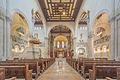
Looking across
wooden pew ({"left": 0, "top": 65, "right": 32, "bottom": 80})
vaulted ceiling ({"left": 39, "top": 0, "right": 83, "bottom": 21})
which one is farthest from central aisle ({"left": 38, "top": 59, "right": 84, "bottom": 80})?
vaulted ceiling ({"left": 39, "top": 0, "right": 83, "bottom": 21})

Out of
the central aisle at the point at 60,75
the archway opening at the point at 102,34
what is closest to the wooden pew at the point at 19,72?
the central aisle at the point at 60,75

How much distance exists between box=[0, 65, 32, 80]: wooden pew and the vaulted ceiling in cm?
2017

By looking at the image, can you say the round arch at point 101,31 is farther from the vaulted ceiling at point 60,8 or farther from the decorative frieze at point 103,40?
the vaulted ceiling at point 60,8

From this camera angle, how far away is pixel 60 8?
30.7m

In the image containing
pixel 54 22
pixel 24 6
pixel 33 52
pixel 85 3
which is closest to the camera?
pixel 33 52

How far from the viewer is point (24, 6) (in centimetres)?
2123

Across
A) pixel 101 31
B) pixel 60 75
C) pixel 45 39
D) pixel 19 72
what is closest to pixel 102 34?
pixel 101 31

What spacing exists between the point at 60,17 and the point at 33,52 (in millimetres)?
21355

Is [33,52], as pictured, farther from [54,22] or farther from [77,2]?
[54,22]

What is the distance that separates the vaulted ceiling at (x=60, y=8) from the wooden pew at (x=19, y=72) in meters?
20.2

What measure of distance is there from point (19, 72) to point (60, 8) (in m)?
24.2

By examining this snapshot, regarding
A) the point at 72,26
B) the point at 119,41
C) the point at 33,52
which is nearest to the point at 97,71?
the point at 119,41

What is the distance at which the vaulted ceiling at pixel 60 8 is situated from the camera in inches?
1084

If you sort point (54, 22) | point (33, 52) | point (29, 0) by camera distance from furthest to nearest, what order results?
point (54, 22), point (29, 0), point (33, 52)
